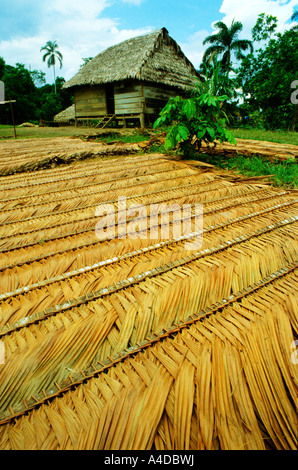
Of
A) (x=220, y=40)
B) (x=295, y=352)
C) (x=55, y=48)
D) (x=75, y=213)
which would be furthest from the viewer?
(x=55, y=48)

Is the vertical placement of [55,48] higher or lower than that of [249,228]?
higher

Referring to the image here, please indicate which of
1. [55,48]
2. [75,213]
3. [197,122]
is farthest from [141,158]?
[55,48]

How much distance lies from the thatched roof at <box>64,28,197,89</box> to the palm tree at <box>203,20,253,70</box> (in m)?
11.3

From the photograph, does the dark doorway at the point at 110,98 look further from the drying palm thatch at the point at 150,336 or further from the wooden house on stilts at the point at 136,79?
the drying palm thatch at the point at 150,336

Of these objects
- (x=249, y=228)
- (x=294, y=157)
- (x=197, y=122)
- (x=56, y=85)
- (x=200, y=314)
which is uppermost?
(x=56, y=85)

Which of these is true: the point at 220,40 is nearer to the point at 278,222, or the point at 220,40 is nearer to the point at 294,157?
the point at 294,157

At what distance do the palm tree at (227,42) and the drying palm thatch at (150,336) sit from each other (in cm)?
2258

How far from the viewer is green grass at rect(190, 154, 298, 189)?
2.73 m

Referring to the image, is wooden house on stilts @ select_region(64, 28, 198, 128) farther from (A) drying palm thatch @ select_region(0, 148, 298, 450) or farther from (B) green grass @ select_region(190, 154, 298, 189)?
(A) drying palm thatch @ select_region(0, 148, 298, 450)

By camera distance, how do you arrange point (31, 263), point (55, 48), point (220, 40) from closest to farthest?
point (31, 263) < point (220, 40) < point (55, 48)

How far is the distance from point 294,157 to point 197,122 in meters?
1.48

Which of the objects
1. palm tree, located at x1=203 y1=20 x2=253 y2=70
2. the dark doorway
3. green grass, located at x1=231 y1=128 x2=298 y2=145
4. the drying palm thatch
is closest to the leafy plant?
the drying palm thatch

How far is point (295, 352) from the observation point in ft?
2.95

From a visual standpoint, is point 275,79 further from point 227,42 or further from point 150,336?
point 150,336
